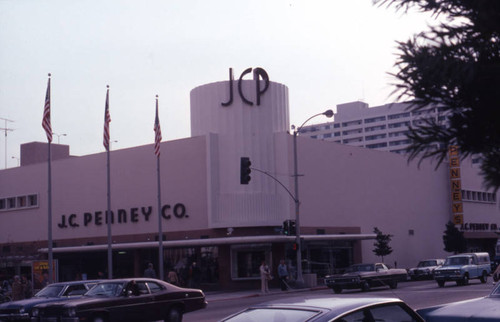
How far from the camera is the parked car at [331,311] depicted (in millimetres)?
7133

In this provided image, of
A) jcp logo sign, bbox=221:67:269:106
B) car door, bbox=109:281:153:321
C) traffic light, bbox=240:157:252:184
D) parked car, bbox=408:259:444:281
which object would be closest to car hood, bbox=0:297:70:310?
car door, bbox=109:281:153:321

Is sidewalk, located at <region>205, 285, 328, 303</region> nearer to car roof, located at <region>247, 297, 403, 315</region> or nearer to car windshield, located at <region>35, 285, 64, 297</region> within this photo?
car windshield, located at <region>35, 285, 64, 297</region>

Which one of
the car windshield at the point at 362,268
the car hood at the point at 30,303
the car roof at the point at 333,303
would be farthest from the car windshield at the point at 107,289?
the car windshield at the point at 362,268

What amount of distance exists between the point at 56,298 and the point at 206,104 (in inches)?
1043

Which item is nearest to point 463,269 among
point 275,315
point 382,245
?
point 382,245

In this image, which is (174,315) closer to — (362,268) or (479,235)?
(362,268)

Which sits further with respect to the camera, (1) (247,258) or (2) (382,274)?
(1) (247,258)

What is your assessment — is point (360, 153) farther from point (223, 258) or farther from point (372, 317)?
point (372, 317)

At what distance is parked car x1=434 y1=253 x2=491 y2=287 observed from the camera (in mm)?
35844

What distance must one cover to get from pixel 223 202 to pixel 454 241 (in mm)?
22962

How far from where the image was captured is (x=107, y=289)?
18719 mm

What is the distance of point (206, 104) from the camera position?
4525cm

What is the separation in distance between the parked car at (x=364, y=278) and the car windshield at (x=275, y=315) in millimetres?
26970

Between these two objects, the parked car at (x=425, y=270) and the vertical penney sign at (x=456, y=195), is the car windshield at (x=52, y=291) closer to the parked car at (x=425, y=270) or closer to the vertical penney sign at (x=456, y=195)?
the parked car at (x=425, y=270)
